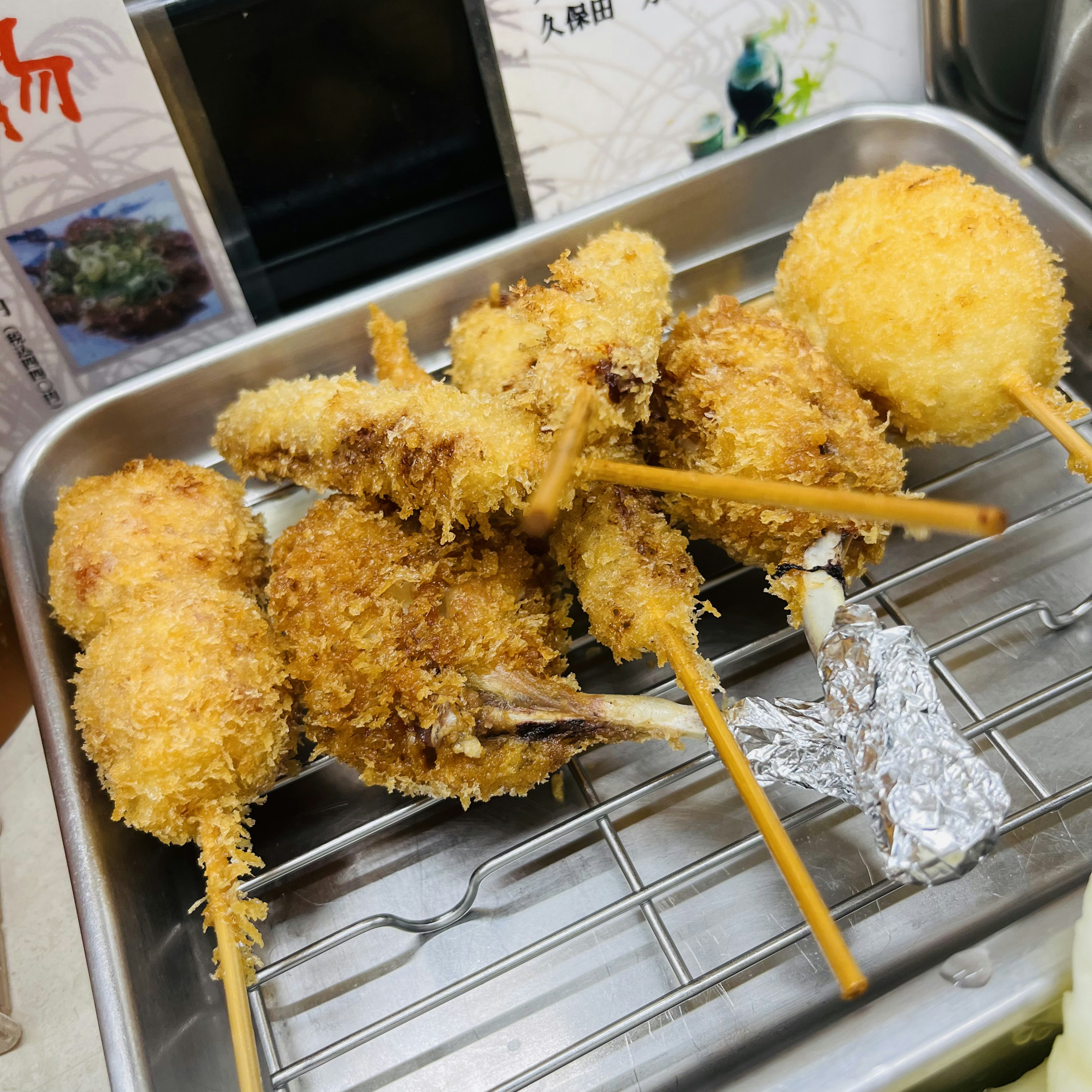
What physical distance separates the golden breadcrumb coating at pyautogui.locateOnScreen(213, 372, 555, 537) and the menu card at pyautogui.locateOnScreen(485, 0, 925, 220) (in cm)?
70

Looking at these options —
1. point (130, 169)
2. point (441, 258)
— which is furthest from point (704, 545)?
point (130, 169)

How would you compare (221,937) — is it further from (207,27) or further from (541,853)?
(207,27)

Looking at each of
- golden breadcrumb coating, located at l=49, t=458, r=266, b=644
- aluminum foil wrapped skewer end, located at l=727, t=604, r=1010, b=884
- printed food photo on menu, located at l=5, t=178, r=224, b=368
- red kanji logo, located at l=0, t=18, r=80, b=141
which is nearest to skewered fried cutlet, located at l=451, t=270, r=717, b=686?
aluminum foil wrapped skewer end, located at l=727, t=604, r=1010, b=884

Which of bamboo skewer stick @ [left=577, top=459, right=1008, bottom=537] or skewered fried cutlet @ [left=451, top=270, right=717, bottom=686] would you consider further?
skewered fried cutlet @ [left=451, top=270, right=717, bottom=686]

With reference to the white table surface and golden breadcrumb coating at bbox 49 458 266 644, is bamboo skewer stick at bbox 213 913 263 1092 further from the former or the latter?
golden breadcrumb coating at bbox 49 458 266 644

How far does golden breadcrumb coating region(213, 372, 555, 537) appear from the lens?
148cm

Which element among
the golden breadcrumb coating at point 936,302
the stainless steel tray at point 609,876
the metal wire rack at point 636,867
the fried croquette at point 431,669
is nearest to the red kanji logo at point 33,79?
the stainless steel tray at point 609,876

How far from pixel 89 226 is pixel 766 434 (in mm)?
1317

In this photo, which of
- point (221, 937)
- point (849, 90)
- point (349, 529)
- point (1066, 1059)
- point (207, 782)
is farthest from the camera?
point (849, 90)

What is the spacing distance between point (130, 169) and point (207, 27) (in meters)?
0.29

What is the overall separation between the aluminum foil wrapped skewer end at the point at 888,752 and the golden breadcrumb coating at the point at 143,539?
3.00 feet

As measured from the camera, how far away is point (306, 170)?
1923 mm

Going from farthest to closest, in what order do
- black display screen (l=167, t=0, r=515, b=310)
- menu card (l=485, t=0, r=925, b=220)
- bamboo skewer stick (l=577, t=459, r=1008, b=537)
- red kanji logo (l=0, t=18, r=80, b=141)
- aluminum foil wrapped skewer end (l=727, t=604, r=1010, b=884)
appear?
menu card (l=485, t=0, r=925, b=220) → black display screen (l=167, t=0, r=515, b=310) → red kanji logo (l=0, t=18, r=80, b=141) → aluminum foil wrapped skewer end (l=727, t=604, r=1010, b=884) → bamboo skewer stick (l=577, t=459, r=1008, b=537)

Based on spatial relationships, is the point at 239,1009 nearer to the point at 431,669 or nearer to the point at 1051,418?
the point at 431,669
